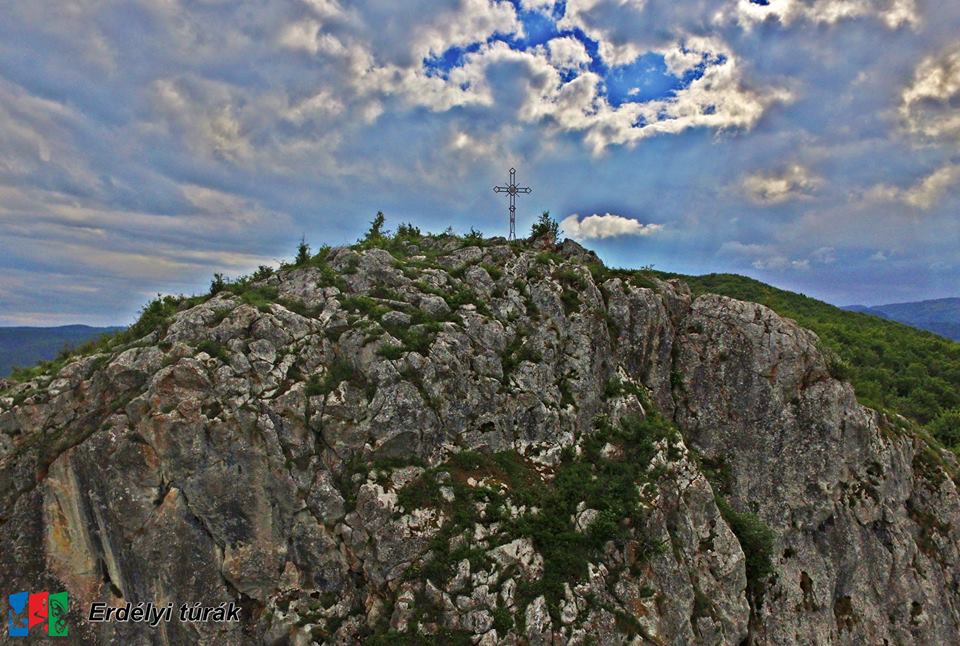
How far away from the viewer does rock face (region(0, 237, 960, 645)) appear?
62.7 feet

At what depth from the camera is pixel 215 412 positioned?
2075 cm

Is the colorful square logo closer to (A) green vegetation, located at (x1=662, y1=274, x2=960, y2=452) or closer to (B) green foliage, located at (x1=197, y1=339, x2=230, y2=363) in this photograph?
(B) green foliage, located at (x1=197, y1=339, x2=230, y2=363)

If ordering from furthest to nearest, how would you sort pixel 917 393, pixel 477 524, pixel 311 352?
1. pixel 917 393
2. pixel 311 352
3. pixel 477 524

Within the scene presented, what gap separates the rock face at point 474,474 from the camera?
62.7 ft

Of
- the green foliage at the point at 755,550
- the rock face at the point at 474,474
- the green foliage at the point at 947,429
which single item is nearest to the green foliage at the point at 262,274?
the rock face at the point at 474,474

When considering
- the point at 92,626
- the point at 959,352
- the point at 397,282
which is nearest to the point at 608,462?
the point at 397,282

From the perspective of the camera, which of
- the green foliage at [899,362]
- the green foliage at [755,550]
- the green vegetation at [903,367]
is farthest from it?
the green foliage at [899,362]

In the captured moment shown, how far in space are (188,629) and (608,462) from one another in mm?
20910

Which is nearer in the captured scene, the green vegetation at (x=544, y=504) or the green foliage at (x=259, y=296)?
the green vegetation at (x=544, y=504)

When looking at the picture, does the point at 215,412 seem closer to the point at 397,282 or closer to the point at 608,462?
the point at 397,282

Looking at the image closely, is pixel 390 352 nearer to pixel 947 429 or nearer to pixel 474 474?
pixel 474 474

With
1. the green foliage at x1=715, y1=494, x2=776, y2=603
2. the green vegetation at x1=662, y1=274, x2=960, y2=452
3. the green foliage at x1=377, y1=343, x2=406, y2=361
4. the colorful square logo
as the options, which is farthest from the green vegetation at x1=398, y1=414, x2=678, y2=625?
the green vegetation at x1=662, y1=274, x2=960, y2=452

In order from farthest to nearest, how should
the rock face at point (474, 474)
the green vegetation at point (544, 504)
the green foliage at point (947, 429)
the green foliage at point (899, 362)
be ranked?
the green foliage at point (899, 362), the green foliage at point (947, 429), the green vegetation at point (544, 504), the rock face at point (474, 474)

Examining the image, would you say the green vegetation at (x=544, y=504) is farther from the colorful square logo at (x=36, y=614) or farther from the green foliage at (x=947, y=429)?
the green foliage at (x=947, y=429)
